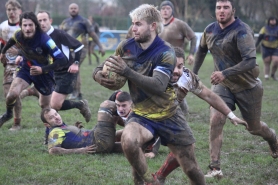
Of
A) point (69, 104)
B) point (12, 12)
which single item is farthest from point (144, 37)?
point (12, 12)

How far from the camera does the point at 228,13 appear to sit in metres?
6.02

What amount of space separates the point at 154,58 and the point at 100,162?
241 cm

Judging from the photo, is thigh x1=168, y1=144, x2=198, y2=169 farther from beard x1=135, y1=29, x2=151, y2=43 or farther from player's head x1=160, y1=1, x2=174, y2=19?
player's head x1=160, y1=1, x2=174, y2=19

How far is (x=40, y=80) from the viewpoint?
7.93 meters

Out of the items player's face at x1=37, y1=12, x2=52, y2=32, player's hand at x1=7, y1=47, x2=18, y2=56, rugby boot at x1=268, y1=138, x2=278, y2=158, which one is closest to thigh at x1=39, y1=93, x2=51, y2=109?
player's face at x1=37, y1=12, x2=52, y2=32

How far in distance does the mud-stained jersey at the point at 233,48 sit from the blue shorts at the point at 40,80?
283 cm

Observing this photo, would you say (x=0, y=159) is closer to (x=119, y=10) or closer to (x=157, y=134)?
(x=157, y=134)

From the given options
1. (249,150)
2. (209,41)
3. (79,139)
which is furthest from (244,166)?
(79,139)

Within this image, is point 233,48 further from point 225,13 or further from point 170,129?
point 170,129

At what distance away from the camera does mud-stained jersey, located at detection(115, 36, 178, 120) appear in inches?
178

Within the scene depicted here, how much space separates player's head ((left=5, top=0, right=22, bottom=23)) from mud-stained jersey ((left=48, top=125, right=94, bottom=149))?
296 centimetres

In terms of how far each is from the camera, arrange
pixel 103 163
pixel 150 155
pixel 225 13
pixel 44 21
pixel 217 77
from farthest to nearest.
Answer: pixel 44 21 < pixel 150 155 < pixel 103 163 < pixel 225 13 < pixel 217 77

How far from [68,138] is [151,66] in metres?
2.82

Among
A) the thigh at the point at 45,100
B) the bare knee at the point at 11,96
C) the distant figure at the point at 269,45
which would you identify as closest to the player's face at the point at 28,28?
the bare knee at the point at 11,96
